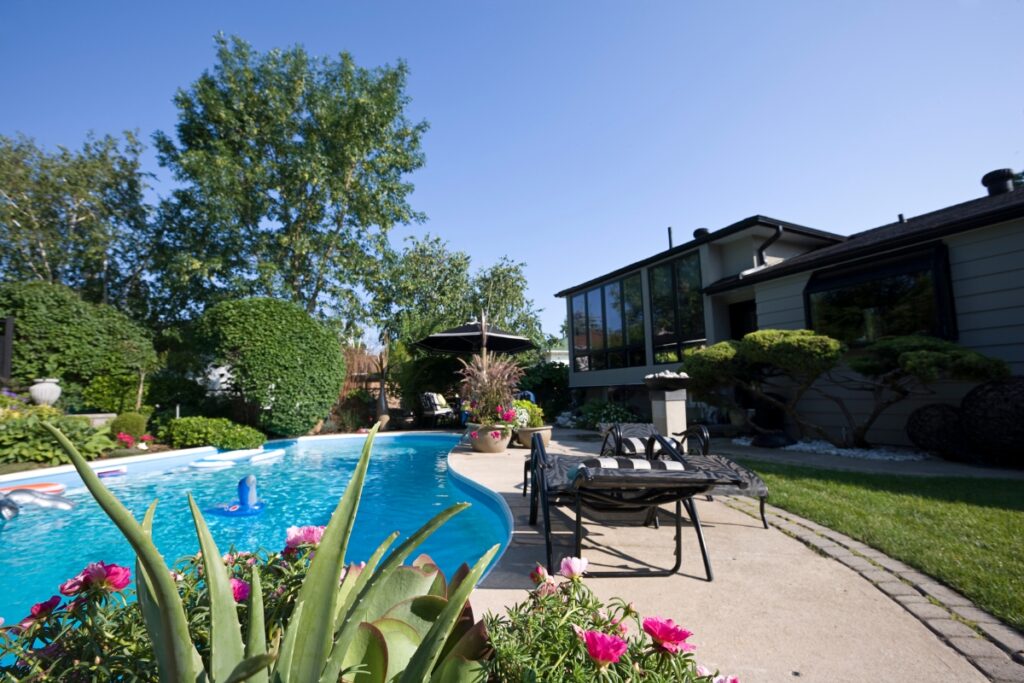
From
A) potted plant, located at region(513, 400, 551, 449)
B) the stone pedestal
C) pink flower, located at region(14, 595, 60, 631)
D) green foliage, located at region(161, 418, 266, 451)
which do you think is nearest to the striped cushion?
pink flower, located at region(14, 595, 60, 631)

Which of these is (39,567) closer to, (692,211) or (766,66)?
(766,66)

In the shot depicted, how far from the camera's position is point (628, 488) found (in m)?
2.91

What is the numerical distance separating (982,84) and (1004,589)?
8929 millimetres

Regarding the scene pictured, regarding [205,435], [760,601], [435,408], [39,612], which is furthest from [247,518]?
[435,408]

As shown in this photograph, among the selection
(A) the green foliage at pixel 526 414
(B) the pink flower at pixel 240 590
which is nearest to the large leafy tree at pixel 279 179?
(A) the green foliage at pixel 526 414

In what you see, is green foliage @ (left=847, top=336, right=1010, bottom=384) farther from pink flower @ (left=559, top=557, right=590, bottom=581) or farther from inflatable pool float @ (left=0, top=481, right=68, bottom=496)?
inflatable pool float @ (left=0, top=481, right=68, bottom=496)

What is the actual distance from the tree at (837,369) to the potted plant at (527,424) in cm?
299

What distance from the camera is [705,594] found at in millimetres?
2553

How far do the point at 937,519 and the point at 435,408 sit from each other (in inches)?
452

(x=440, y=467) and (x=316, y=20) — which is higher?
(x=316, y=20)

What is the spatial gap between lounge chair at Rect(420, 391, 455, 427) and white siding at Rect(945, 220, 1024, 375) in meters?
11.7

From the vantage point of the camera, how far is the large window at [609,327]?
13.4m

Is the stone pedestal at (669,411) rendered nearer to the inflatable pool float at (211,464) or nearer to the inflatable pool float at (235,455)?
the inflatable pool float at (211,464)

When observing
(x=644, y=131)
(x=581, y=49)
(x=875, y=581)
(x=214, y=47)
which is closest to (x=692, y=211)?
(x=644, y=131)
